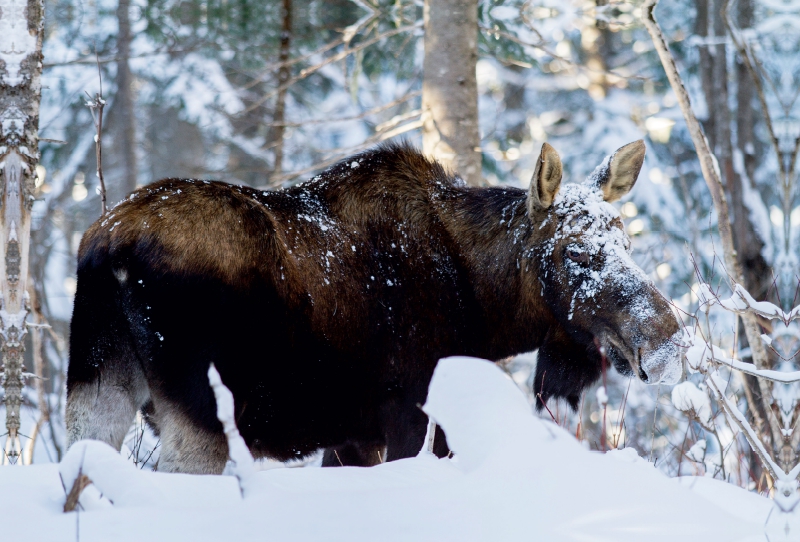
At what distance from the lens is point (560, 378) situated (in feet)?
14.7

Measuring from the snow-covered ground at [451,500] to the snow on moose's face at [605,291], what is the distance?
133cm

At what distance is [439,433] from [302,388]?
0.81m

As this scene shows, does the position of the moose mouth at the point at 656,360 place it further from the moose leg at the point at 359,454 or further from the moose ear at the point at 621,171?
the moose leg at the point at 359,454

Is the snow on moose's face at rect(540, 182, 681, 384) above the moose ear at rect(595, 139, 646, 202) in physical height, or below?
below

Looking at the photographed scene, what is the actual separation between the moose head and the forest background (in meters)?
2.35

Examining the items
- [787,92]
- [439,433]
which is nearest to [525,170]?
[787,92]

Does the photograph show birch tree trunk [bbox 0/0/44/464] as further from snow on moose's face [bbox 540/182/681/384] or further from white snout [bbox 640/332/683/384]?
white snout [bbox 640/332/683/384]

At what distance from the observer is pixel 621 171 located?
4.60 m

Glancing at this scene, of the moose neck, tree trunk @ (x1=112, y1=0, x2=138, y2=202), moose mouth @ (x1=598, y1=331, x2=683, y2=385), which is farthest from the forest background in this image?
moose mouth @ (x1=598, y1=331, x2=683, y2=385)

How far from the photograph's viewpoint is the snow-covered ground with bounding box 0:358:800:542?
222cm

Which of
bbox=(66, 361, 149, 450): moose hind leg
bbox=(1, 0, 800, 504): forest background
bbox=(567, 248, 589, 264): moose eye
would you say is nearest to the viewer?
bbox=(66, 361, 149, 450): moose hind leg

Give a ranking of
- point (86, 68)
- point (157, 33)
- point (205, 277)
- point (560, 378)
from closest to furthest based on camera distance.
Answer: point (205, 277), point (560, 378), point (157, 33), point (86, 68)

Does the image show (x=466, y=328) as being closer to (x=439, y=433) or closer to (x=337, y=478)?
(x=439, y=433)

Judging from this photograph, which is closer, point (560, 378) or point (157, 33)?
point (560, 378)
